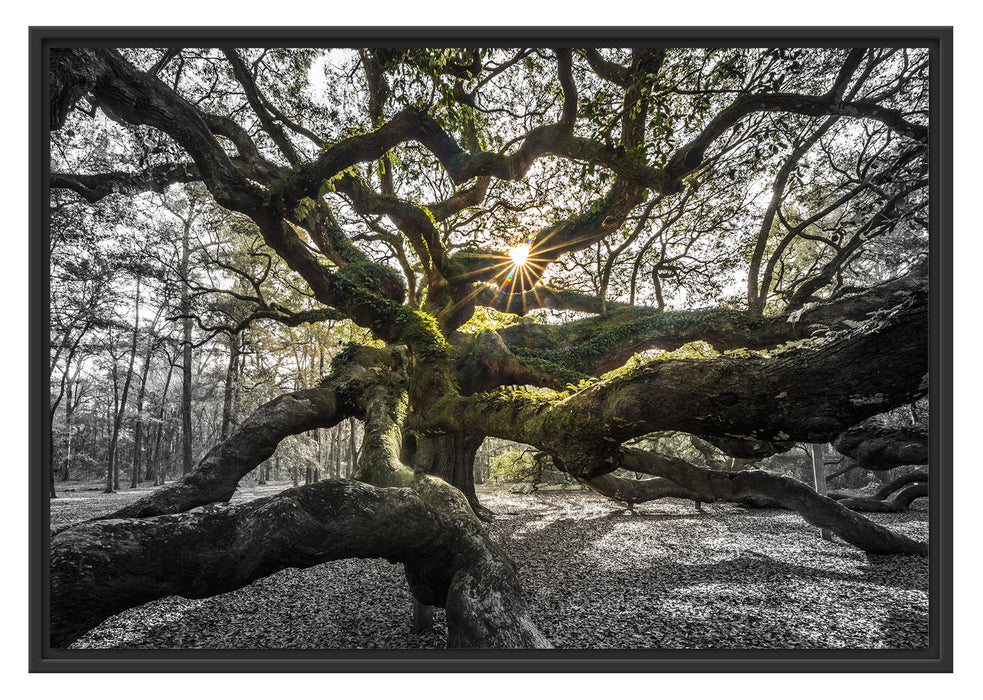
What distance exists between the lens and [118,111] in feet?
9.14

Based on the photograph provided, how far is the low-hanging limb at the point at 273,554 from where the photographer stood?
1.42 metres

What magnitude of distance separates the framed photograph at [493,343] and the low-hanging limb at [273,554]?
0.05 feet

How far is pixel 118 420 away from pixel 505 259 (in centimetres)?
501

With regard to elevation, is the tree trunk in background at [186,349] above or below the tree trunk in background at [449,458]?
above

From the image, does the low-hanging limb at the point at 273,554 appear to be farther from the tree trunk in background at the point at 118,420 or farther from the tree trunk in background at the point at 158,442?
the tree trunk in background at the point at 158,442

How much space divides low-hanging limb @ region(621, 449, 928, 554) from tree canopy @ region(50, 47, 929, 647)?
3 cm

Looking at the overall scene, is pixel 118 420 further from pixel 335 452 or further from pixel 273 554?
pixel 335 452

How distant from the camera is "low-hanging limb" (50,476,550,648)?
1.42 metres

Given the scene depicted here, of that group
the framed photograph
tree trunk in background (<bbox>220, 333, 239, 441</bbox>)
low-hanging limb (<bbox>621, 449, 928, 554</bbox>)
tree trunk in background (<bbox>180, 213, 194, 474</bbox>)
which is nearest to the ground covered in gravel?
the framed photograph

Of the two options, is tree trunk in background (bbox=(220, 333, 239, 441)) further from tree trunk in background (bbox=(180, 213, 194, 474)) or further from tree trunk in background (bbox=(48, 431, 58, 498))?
tree trunk in background (bbox=(48, 431, 58, 498))

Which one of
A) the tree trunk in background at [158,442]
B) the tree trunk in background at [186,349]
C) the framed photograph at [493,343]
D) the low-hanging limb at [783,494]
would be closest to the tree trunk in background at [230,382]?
the framed photograph at [493,343]

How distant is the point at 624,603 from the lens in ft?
9.22
